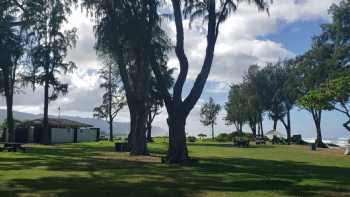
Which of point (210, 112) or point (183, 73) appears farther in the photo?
point (210, 112)

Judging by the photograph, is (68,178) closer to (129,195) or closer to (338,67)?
(129,195)

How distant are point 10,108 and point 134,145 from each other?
24112 mm

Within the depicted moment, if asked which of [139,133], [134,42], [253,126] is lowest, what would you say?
[139,133]

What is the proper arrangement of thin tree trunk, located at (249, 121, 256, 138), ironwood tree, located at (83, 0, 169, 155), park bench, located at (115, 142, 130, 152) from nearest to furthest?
ironwood tree, located at (83, 0, 169, 155), park bench, located at (115, 142, 130, 152), thin tree trunk, located at (249, 121, 256, 138)

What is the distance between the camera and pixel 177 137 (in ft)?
94.7

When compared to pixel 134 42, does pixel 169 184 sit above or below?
below

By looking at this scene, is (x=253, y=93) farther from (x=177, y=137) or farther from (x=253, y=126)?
(x=177, y=137)

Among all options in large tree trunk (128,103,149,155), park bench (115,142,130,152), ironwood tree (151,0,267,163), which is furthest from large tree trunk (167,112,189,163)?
park bench (115,142,130,152)

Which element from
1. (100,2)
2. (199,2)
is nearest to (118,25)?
(100,2)

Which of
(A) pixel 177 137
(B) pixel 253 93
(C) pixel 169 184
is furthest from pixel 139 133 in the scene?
(B) pixel 253 93

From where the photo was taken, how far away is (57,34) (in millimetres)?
58625

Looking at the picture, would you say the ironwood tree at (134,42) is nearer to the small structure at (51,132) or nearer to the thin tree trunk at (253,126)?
the small structure at (51,132)

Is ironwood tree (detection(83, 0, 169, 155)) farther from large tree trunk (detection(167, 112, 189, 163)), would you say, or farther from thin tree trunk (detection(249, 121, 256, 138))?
thin tree trunk (detection(249, 121, 256, 138))

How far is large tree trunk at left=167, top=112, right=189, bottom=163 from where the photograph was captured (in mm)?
28547
